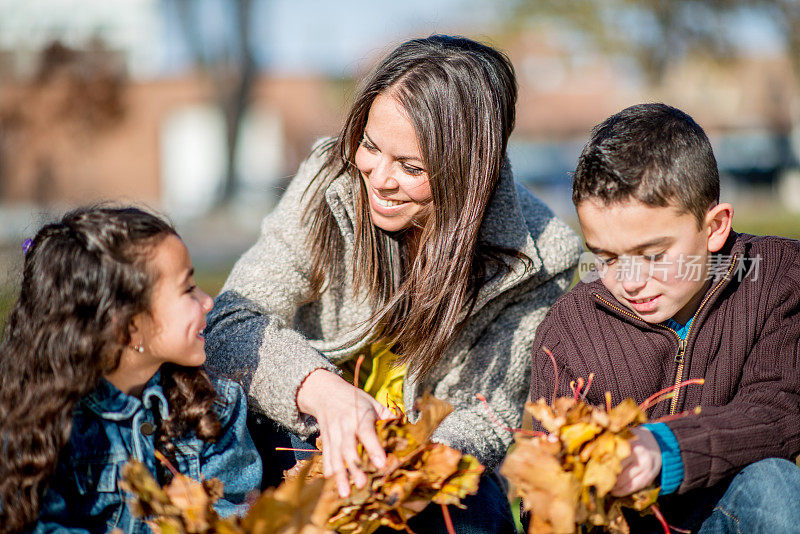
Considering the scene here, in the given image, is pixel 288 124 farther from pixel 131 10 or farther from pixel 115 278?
pixel 115 278

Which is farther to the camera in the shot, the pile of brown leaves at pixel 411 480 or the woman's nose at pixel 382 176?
the woman's nose at pixel 382 176

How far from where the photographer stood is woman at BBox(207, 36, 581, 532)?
8.00 ft

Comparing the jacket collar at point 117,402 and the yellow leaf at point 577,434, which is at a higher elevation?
the yellow leaf at point 577,434

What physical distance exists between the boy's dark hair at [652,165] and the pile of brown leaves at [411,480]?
720 mm

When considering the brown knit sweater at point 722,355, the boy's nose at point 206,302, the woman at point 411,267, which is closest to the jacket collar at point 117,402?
the boy's nose at point 206,302

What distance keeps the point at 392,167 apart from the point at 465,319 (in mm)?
517

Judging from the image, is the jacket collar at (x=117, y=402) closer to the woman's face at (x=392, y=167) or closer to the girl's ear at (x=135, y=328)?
the girl's ear at (x=135, y=328)

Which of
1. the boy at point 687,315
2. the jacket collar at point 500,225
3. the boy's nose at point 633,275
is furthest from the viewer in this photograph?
the jacket collar at point 500,225

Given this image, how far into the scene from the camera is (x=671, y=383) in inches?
90.7

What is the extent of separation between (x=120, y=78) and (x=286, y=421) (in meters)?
11.8

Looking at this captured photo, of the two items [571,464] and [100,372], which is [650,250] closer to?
[571,464]

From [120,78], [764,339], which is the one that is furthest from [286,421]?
[120,78]

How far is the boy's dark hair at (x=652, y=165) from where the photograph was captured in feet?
7.12

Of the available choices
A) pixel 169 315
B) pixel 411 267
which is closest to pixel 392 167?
pixel 411 267
